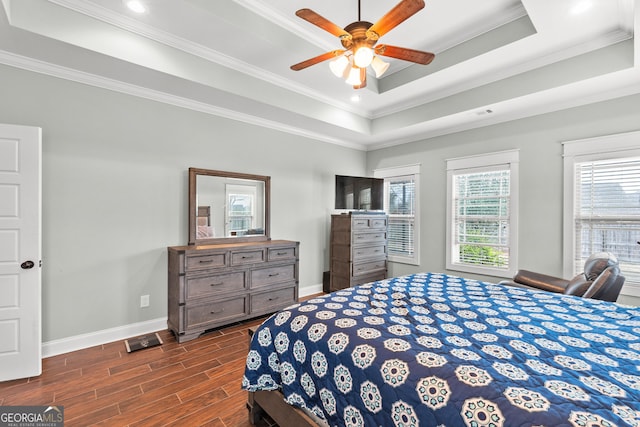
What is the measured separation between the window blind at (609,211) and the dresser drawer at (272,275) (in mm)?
3336

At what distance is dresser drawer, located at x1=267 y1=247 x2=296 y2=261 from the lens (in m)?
3.72

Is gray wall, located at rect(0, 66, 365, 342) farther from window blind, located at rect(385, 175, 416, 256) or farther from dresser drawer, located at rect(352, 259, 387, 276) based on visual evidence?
window blind, located at rect(385, 175, 416, 256)

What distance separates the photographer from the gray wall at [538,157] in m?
3.21

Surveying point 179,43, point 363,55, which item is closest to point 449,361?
point 363,55

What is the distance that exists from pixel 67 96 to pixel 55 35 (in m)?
0.68

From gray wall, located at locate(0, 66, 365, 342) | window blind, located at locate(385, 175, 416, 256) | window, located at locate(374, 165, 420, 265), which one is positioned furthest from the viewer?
window blind, located at locate(385, 175, 416, 256)

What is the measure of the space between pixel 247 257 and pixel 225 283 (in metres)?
0.38

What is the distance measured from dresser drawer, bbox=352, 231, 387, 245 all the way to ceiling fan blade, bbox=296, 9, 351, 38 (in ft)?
9.78

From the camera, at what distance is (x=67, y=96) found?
279 centimetres

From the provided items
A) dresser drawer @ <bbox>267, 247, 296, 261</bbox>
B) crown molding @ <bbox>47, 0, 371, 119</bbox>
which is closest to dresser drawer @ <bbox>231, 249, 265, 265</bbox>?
dresser drawer @ <bbox>267, 247, 296, 261</bbox>

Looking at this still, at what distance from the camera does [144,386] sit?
2.27 metres

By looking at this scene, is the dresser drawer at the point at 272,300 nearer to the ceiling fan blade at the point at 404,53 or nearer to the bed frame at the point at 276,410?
the bed frame at the point at 276,410

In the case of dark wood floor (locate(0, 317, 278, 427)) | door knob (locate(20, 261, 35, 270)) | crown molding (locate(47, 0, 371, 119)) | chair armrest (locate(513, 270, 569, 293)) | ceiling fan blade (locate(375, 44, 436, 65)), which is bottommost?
dark wood floor (locate(0, 317, 278, 427))

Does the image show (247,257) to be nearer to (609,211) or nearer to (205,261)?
(205,261)
